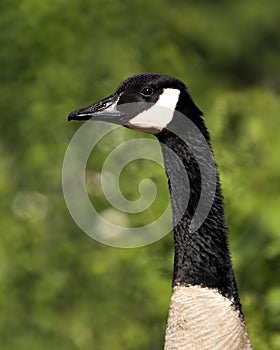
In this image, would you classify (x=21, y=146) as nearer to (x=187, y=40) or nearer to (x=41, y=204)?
(x=41, y=204)

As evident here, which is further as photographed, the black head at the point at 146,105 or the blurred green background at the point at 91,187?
the blurred green background at the point at 91,187

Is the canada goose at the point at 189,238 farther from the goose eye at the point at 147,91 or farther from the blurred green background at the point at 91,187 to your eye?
the blurred green background at the point at 91,187

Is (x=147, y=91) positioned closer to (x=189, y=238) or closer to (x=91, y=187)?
(x=189, y=238)

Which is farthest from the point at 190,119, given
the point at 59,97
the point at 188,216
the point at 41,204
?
the point at 59,97

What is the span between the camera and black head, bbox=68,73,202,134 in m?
3.70

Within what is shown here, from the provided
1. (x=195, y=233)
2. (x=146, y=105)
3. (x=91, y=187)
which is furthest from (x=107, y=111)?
(x=91, y=187)

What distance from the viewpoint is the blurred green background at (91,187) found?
5441 millimetres

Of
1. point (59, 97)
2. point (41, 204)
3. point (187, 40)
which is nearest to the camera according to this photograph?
point (41, 204)

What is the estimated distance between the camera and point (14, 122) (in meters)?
7.56

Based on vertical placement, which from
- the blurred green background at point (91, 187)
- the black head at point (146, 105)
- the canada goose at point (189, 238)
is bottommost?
the canada goose at point (189, 238)

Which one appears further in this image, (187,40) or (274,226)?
(187,40)

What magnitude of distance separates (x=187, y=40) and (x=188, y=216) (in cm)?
674

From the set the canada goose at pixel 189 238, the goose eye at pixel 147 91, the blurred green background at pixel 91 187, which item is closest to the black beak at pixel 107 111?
the canada goose at pixel 189 238

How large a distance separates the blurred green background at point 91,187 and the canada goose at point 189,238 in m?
1.21
